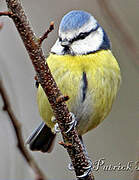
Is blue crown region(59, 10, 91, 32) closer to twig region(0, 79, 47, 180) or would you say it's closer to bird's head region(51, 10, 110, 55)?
bird's head region(51, 10, 110, 55)

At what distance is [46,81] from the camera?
1.71 metres

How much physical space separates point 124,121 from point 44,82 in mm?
2964

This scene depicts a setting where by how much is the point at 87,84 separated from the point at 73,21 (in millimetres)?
435

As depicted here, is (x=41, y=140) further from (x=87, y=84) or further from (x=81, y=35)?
(x=81, y=35)

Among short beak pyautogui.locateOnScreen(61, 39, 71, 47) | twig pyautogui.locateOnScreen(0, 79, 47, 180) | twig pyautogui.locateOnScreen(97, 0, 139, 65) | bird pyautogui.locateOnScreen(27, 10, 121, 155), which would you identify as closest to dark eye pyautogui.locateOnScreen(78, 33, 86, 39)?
bird pyautogui.locateOnScreen(27, 10, 121, 155)

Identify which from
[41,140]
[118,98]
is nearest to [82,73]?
[41,140]

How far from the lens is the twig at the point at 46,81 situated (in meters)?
1.53

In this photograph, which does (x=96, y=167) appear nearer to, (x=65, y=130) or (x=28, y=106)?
(x=65, y=130)

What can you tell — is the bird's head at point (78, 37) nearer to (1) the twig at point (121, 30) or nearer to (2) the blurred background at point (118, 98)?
(1) the twig at point (121, 30)

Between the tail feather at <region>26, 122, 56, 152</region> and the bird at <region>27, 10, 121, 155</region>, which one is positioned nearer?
the bird at <region>27, 10, 121, 155</region>

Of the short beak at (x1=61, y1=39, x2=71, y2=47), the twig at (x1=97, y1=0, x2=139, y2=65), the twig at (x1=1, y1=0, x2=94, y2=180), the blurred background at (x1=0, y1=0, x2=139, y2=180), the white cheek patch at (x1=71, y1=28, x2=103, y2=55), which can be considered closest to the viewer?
the twig at (x1=1, y1=0, x2=94, y2=180)

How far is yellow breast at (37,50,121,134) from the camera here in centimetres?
255

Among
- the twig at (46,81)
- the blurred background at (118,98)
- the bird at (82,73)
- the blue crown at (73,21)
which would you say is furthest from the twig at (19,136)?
the blurred background at (118,98)

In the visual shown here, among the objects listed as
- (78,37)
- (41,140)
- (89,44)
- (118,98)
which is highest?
(78,37)
